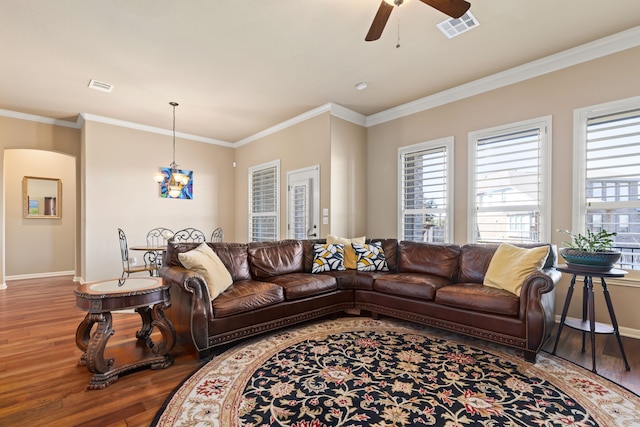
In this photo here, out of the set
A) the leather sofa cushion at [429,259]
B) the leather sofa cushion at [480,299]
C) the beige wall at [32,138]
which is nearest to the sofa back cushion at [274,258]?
the leather sofa cushion at [429,259]

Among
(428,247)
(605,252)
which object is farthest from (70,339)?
(605,252)

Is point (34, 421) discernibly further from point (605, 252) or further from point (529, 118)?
point (529, 118)

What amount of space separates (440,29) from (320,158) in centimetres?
252

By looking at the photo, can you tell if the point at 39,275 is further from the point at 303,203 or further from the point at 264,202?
the point at 303,203

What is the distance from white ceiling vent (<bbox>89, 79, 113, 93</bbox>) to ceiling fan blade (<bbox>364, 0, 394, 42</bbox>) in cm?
370

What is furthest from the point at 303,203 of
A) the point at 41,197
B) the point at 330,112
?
the point at 41,197

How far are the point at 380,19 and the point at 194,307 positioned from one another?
2650 mm

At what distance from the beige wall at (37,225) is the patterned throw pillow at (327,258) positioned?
5791 mm

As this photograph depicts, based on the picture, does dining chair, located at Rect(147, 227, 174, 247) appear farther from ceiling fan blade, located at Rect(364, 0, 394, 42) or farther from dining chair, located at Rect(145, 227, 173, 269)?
ceiling fan blade, located at Rect(364, 0, 394, 42)

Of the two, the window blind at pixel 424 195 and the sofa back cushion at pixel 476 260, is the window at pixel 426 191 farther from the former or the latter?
the sofa back cushion at pixel 476 260

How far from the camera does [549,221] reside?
3531 millimetres

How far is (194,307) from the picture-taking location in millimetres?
2562

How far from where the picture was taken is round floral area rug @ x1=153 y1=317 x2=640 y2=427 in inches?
70.9

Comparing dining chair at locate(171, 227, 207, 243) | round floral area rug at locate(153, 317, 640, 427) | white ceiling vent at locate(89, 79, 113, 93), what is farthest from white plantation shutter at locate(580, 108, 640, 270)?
dining chair at locate(171, 227, 207, 243)
